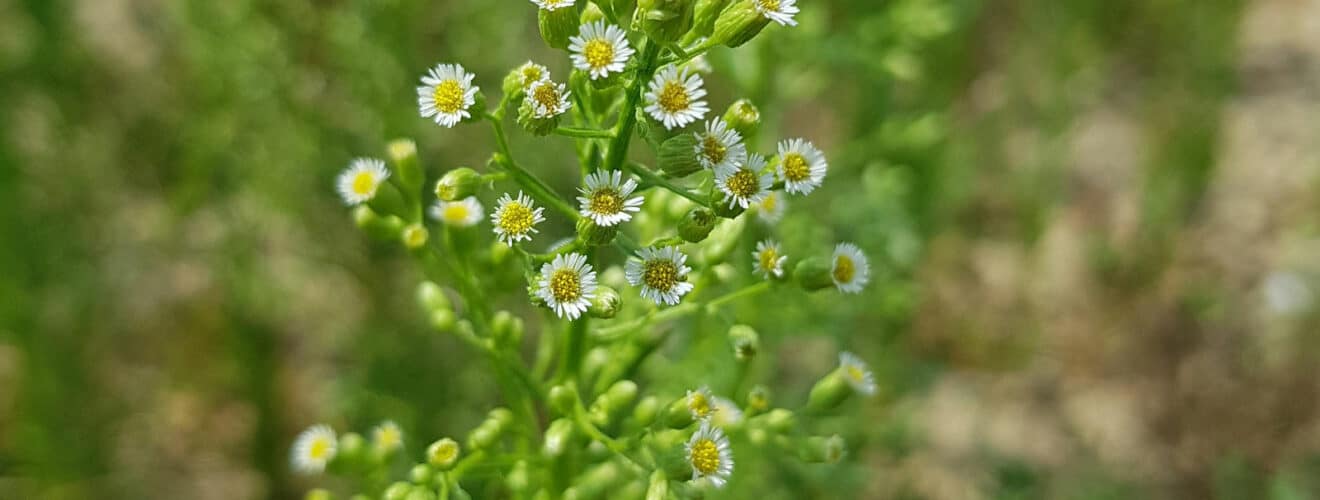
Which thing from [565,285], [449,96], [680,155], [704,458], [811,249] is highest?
[811,249]

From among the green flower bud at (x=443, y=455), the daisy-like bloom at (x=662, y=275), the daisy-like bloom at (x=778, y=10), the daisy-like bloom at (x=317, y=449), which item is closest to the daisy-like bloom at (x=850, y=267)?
the daisy-like bloom at (x=662, y=275)

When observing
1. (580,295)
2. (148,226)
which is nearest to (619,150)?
(580,295)

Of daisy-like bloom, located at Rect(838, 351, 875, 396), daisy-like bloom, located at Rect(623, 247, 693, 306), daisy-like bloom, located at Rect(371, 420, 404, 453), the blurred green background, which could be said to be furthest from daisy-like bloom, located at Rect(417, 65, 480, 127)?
the blurred green background

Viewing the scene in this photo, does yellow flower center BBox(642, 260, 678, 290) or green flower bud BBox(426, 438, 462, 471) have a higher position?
yellow flower center BBox(642, 260, 678, 290)

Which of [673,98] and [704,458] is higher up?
[673,98]

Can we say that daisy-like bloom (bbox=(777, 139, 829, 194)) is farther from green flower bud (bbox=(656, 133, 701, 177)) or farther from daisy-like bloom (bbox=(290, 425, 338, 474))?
daisy-like bloom (bbox=(290, 425, 338, 474))

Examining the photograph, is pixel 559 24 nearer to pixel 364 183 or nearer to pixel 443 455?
pixel 364 183

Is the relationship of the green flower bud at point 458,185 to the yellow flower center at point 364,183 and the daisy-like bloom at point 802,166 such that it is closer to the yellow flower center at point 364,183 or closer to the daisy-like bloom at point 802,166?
the yellow flower center at point 364,183

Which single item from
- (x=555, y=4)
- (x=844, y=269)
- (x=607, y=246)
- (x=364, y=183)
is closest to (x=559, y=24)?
(x=555, y=4)
